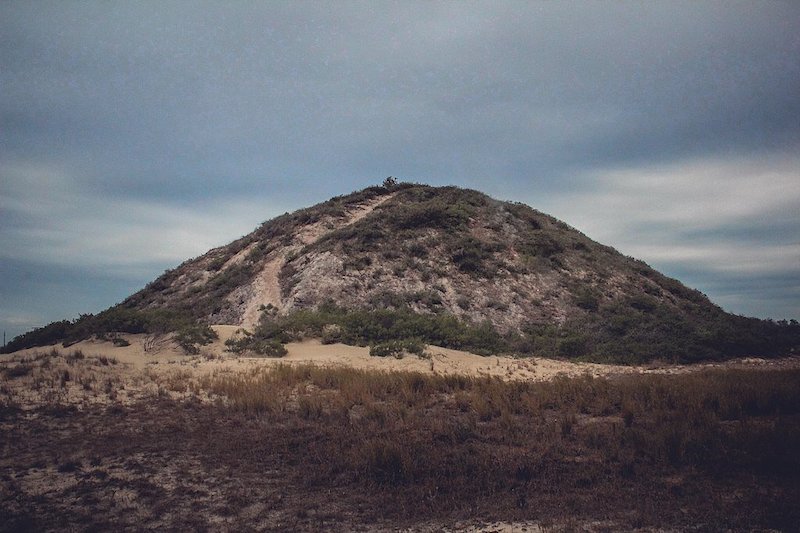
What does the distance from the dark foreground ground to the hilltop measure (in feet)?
37.7

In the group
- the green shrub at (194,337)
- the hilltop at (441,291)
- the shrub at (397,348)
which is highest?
the hilltop at (441,291)

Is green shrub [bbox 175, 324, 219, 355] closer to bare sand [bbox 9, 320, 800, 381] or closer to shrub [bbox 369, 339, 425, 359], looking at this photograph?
bare sand [bbox 9, 320, 800, 381]

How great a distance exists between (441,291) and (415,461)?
81.8 feet

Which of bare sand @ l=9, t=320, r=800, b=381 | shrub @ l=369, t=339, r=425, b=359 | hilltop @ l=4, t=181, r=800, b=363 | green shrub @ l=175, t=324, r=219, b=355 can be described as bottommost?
bare sand @ l=9, t=320, r=800, b=381

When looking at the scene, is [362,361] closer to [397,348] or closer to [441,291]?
[397,348]

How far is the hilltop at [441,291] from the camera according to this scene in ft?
86.2

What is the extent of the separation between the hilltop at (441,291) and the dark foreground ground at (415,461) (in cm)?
1150


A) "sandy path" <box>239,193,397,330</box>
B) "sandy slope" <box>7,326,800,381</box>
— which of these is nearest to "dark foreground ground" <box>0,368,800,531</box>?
"sandy slope" <box>7,326,800,381</box>

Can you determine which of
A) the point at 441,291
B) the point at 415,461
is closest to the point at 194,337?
the point at 441,291

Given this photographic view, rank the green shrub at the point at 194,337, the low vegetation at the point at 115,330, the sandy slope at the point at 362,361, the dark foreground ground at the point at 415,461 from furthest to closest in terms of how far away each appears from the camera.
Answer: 1. the low vegetation at the point at 115,330
2. the green shrub at the point at 194,337
3. the sandy slope at the point at 362,361
4. the dark foreground ground at the point at 415,461

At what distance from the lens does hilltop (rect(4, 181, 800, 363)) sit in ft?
86.2

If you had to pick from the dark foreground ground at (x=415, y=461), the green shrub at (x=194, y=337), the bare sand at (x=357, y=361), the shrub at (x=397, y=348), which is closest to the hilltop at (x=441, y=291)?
the green shrub at (x=194, y=337)

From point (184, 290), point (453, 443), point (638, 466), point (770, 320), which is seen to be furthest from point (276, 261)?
point (770, 320)

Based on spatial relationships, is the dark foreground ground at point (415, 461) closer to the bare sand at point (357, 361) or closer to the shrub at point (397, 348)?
the bare sand at point (357, 361)
